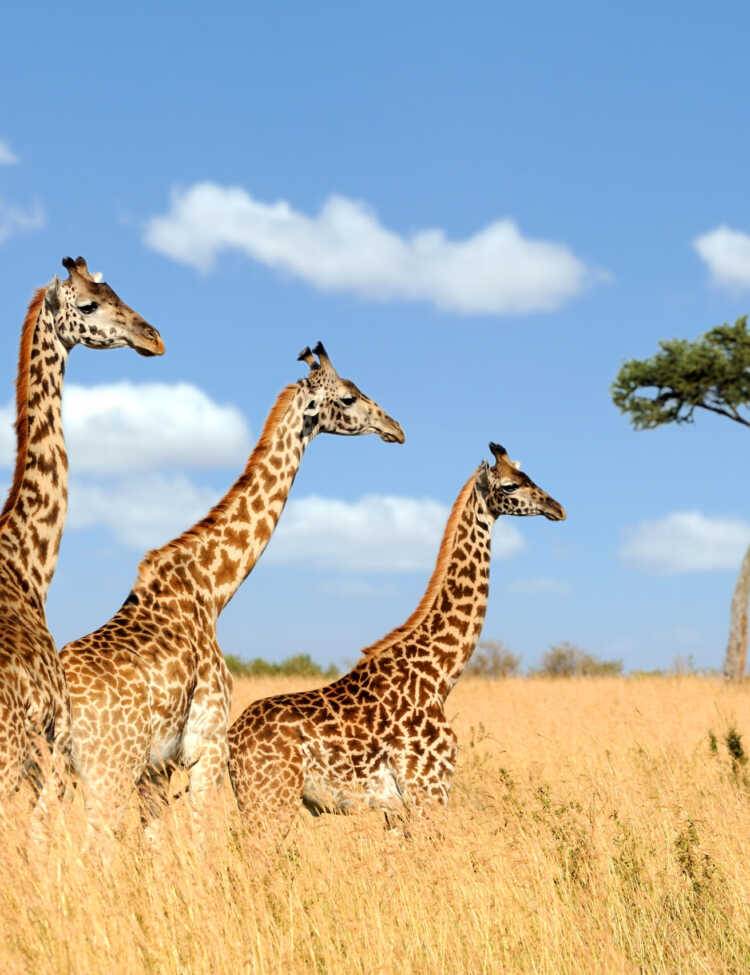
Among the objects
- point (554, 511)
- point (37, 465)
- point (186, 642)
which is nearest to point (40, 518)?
point (37, 465)

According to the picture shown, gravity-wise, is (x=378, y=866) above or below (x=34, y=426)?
below

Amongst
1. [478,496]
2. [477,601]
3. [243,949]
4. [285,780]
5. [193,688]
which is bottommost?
[243,949]

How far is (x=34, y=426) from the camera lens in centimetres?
748

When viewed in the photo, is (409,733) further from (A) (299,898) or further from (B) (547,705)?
(B) (547,705)

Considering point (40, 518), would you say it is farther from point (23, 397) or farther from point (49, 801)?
point (49, 801)

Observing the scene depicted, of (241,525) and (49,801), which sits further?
(241,525)

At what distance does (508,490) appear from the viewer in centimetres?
920

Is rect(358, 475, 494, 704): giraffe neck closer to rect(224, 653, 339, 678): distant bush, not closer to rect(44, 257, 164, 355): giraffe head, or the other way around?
rect(44, 257, 164, 355): giraffe head

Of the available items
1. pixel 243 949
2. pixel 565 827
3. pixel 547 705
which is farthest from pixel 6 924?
pixel 547 705

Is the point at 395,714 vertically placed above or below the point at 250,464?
Answer: below

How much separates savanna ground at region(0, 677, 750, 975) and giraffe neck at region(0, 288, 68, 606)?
1.60m

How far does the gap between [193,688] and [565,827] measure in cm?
260

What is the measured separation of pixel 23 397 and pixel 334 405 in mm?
2525

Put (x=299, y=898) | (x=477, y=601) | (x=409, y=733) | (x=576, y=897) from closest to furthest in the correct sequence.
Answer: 1. (x=299, y=898)
2. (x=576, y=897)
3. (x=409, y=733)
4. (x=477, y=601)
